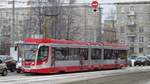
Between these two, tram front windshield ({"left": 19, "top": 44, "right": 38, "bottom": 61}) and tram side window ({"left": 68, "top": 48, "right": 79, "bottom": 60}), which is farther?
tram side window ({"left": 68, "top": 48, "right": 79, "bottom": 60})

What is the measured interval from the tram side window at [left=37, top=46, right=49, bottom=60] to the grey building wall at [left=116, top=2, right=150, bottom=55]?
71.3 metres

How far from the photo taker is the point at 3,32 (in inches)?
4055

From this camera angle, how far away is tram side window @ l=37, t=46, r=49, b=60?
1436 inches

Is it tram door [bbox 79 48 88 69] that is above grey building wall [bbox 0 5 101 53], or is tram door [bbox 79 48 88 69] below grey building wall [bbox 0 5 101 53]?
below

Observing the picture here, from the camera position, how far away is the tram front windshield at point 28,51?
36.5 meters

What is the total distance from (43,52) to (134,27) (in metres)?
79.9

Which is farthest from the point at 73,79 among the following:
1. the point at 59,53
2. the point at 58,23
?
the point at 58,23

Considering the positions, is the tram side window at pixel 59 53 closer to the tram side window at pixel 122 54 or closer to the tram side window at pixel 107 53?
the tram side window at pixel 107 53

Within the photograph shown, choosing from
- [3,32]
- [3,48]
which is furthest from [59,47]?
[3,32]

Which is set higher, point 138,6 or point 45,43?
point 138,6

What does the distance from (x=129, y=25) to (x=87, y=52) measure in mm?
71684

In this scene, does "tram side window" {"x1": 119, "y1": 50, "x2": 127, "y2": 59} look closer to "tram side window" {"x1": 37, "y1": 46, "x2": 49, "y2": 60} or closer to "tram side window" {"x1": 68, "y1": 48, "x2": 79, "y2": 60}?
"tram side window" {"x1": 68, "y1": 48, "x2": 79, "y2": 60}

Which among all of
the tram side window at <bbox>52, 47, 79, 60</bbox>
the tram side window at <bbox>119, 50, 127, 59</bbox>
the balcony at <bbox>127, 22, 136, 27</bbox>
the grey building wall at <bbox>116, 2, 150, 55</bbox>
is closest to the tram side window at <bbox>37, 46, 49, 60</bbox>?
the tram side window at <bbox>52, 47, 79, 60</bbox>

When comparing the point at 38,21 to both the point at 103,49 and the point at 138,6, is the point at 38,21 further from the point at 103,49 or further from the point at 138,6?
the point at 138,6
